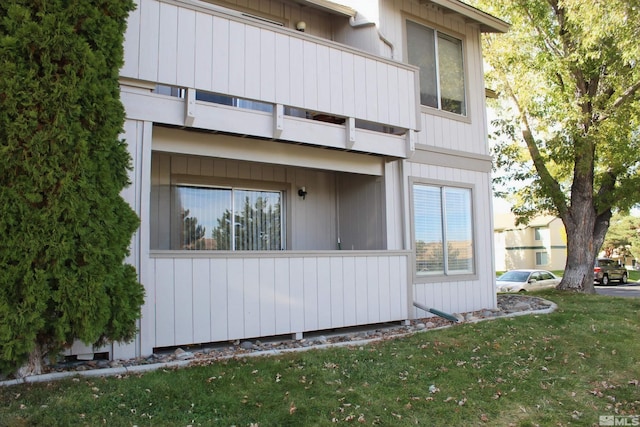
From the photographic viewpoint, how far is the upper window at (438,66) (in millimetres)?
9648

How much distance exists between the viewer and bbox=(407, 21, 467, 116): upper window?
9648mm

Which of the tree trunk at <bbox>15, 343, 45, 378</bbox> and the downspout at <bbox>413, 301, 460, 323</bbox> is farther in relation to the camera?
the downspout at <bbox>413, 301, 460, 323</bbox>

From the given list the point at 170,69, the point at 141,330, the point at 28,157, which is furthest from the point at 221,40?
the point at 141,330

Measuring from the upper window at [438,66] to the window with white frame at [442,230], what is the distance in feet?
5.73

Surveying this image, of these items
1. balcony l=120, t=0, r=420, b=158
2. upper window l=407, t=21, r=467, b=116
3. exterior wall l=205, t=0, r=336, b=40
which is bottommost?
balcony l=120, t=0, r=420, b=158

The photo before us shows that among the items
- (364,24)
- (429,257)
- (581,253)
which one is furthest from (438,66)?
(581,253)

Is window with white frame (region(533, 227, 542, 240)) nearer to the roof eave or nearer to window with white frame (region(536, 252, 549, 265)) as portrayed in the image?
window with white frame (region(536, 252, 549, 265))

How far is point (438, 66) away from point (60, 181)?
300 inches

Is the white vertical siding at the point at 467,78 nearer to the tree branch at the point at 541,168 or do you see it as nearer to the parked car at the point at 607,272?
the tree branch at the point at 541,168

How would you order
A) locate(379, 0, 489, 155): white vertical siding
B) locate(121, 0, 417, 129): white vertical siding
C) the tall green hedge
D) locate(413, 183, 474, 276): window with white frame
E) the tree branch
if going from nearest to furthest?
the tall green hedge < locate(121, 0, 417, 129): white vertical siding < locate(413, 183, 474, 276): window with white frame < locate(379, 0, 489, 155): white vertical siding < the tree branch

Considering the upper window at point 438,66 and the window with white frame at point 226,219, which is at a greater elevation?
the upper window at point 438,66

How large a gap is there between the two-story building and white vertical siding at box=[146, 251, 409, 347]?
2 centimetres

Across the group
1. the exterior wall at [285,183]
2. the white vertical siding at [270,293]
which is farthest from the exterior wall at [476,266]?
the exterior wall at [285,183]

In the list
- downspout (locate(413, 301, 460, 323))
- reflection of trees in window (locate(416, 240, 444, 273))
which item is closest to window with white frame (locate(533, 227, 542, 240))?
reflection of trees in window (locate(416, 240, 444, 273))
